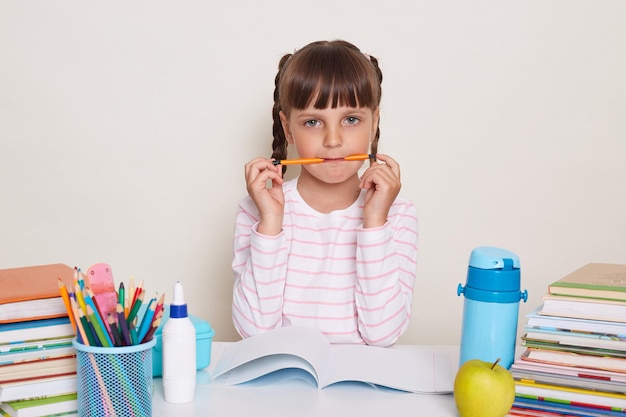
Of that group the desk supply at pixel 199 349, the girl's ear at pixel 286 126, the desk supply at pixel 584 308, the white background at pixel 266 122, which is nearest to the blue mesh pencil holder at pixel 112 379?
the desk supply at pixel 199 349

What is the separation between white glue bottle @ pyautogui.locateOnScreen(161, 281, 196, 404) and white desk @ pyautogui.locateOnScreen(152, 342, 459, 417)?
0.06ft

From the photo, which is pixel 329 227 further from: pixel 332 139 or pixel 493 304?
pixel 493 304

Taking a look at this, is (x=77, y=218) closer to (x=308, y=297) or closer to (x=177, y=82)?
(x=177, y=82)

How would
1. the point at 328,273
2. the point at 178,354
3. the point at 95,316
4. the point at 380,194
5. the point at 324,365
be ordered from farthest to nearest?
the point at 328,273 → the point at 380,194 → the point at 324,365 → the point at 178,354 → the point at 95,316

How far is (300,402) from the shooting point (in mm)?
993

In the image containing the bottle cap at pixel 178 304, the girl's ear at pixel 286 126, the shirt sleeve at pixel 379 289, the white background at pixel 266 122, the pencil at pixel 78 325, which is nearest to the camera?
the pencil at pixel 78 325

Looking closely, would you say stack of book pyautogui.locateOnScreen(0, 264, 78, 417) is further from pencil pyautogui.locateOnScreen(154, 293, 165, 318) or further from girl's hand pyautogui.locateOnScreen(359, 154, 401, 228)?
girl's hand pyautogui.locateOnScreen(359, 154, 401, 228)

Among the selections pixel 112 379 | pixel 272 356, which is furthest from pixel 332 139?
pixel 112 379

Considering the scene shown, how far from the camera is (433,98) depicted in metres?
1.97

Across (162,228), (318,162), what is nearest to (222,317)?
(162,228)

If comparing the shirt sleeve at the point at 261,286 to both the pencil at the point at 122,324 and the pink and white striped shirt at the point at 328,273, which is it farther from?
Answer: the pencil at the point at 122,324

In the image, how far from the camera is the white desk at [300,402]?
0.96m

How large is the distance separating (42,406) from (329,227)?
77 cm

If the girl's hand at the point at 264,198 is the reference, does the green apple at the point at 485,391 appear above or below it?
below
